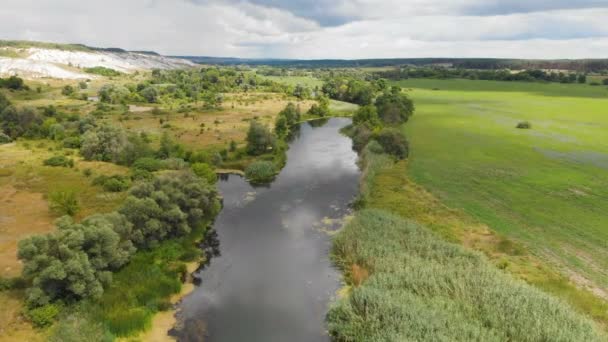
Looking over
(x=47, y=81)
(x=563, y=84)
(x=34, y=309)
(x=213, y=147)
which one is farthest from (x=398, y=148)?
(x=47, y=81)

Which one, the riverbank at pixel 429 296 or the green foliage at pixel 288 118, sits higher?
the green foliage at pixel 288 118

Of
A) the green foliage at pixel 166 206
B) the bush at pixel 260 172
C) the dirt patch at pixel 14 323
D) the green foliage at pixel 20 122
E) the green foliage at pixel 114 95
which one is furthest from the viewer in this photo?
the green foliage at pixel 114 95

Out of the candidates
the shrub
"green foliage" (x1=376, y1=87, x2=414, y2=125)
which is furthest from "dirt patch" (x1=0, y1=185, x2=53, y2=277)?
"green foliage" (x1=376, y1=87, x2=414, y2=125)

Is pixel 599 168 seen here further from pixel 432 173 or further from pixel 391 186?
pixel 391 186

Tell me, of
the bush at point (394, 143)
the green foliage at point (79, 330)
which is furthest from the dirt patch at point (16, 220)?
the bush at point (394, 143)

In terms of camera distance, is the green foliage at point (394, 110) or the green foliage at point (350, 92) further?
the green foliage at point (350, 92)

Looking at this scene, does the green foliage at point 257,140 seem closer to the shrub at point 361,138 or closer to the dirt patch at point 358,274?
the shrub at point 361,138

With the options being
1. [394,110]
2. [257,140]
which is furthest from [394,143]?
[394,110]

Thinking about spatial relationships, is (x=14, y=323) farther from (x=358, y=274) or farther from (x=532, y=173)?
(x=532, y=173)
